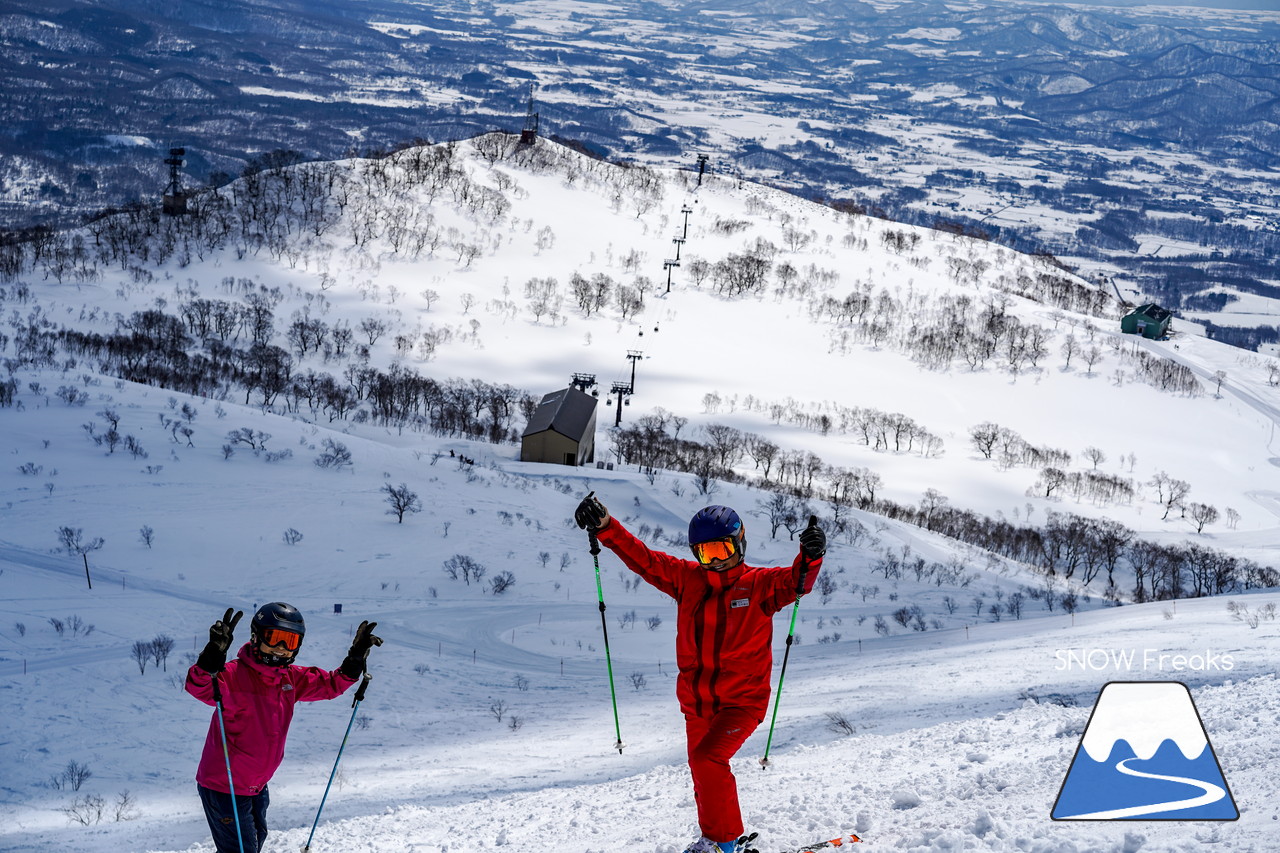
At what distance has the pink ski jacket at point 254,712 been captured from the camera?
631 cm

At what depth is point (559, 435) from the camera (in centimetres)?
3741

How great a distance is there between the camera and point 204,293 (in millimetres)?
62375

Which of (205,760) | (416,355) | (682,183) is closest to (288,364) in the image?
(416,355)

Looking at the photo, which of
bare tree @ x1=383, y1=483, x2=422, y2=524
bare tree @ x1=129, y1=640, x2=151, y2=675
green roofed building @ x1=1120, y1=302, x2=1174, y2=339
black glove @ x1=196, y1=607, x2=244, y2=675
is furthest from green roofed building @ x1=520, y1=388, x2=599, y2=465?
green roofed building @ x1=1120, y1=302, x2=1174, y2=339

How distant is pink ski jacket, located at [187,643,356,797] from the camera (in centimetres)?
631

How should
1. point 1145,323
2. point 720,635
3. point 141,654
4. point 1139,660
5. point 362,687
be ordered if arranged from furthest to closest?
point 1145,323 → point 141,654 → point 1139,660 → point 362,687 → point 720,635

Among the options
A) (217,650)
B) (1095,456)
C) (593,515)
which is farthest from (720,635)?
(1095,456)

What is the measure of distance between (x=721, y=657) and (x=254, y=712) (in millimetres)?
2978

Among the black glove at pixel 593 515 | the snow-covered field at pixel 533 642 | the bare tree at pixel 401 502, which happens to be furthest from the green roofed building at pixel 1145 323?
the black glove at pixel 593 515

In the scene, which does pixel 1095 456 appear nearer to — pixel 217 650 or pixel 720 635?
pixel 720 635

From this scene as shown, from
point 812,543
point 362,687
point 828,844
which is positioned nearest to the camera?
point 812,543

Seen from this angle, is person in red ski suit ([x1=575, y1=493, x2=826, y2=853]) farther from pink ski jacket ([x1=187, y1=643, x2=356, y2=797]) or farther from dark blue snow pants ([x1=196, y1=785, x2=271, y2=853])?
dark blue snow pants ([x1=196, y1=785, x2=271, y2=853])

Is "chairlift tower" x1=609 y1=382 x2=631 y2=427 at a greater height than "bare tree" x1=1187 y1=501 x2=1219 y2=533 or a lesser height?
greater

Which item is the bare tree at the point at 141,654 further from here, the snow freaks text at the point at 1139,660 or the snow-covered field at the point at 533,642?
the snow freaks text at the point at 1139,660
